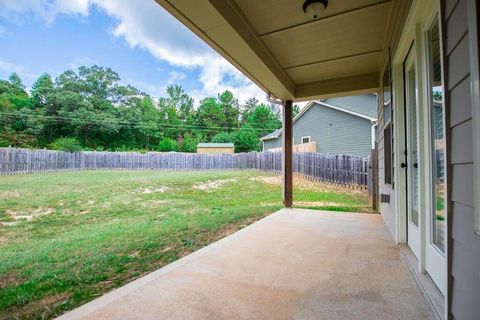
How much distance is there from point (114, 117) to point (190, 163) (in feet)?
42.8

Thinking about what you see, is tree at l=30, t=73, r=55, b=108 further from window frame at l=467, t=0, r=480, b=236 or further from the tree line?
window frame at l=467, t=0, r=480, b=236

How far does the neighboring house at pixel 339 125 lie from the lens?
11203 millimetres

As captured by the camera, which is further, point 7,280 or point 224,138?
point 224,138

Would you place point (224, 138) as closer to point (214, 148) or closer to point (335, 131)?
point (214, 148)

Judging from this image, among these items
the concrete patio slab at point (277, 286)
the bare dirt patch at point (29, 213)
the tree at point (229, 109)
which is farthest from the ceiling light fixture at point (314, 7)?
the tree at point (229, 109)

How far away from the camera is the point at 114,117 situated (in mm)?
24516

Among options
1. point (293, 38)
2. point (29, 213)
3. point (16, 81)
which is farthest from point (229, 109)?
point (293, 38)

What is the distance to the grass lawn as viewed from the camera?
2021mm

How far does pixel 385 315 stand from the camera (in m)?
1.37

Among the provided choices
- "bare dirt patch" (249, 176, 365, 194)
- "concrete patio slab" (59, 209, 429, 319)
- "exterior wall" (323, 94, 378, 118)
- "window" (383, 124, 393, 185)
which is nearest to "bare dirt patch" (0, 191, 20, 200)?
"concrete patio slab" (59, 209, 429, 319)

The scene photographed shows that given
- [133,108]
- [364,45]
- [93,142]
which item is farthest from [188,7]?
[133,108]

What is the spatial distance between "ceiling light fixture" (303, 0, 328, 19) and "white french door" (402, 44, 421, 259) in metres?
0.88

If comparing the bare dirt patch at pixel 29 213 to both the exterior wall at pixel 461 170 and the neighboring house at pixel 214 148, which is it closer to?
the exterior wall at pixel 461 170

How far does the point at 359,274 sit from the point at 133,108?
29.2m
